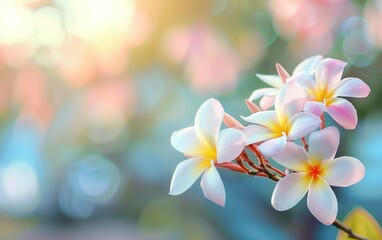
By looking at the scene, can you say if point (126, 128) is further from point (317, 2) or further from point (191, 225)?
point (317, 2)

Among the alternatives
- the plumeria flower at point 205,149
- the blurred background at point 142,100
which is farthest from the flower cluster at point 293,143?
the blurred background at point 142,100

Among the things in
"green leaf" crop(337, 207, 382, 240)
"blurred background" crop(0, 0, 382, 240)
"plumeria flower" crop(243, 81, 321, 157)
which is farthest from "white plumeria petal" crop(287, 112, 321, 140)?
"blurred background" crop(0, 0, 382, 240)

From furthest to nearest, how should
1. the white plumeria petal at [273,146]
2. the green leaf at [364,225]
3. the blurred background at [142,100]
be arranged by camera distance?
the blurred background at [142,100] → the green leaf at [364,225] → the white plumeria petal at [273,146]

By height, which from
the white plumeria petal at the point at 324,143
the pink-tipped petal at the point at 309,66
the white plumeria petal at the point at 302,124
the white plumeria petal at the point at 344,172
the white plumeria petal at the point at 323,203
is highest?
the pink-tipped petal at the point at 309,66

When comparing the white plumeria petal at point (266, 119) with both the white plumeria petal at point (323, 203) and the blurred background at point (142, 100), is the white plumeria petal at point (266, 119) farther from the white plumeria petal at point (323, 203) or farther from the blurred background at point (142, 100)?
the blurred background at point (142, 100)

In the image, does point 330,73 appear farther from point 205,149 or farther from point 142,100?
point 142,100
